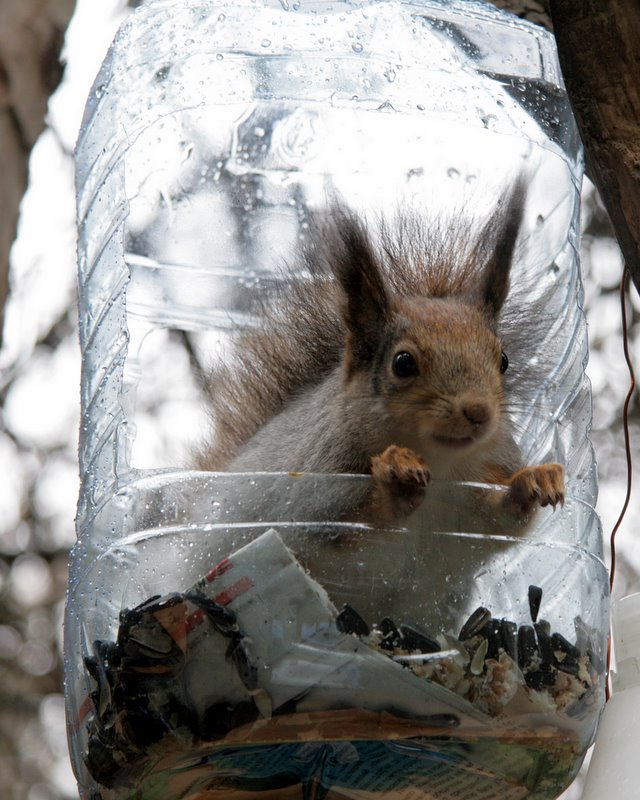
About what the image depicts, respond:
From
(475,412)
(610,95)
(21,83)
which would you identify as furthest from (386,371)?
(21,83)

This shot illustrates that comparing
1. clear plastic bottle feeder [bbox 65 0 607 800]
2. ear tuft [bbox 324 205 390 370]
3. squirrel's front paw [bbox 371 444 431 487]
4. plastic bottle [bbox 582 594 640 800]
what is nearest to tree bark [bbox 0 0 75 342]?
clear plastic bottle feeder [bbox 65 0 607 800]

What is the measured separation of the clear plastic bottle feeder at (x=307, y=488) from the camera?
1.08 metres

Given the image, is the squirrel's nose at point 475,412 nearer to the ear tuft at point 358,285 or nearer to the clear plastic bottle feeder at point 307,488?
the clear plastic bottle feeder at point 307,488

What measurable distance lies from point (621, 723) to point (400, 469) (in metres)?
0.31

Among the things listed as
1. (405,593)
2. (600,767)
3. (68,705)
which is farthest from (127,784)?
(600,767)

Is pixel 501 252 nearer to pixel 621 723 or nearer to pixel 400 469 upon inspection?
pixel 400 469

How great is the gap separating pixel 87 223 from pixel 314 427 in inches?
24.9

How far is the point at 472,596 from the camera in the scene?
3.93 ft

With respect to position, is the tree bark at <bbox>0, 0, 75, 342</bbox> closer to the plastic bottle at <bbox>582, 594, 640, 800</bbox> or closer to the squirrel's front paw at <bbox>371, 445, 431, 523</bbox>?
the squirrel's front paw at <bbox>371, 445, 431, 523</bbox>

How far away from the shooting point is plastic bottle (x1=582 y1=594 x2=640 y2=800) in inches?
41.6

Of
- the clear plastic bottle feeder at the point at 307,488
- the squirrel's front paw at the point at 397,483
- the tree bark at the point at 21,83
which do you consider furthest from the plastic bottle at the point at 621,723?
the tree bark at the point at 21,83

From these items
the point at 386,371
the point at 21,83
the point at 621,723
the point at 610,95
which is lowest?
the point at 621,723

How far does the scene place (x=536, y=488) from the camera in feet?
4.04

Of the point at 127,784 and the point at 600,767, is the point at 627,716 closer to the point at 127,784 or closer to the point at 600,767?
the point at 600,767
